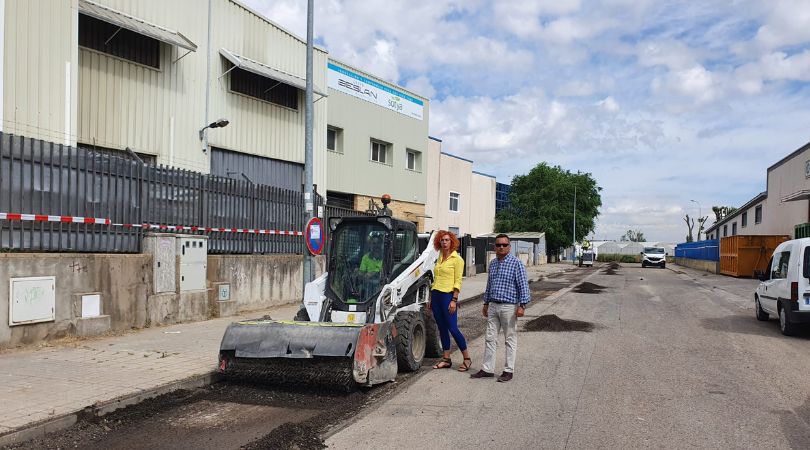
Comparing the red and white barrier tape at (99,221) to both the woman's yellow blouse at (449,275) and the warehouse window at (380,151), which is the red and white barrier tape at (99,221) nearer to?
the woman's yellow blouse at (449,275)

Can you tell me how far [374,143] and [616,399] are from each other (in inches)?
940

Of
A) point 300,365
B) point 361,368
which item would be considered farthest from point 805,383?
point 300,365

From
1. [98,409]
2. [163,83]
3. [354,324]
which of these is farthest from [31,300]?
[163,83]

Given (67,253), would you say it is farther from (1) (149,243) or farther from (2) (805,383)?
(2) (805,383)

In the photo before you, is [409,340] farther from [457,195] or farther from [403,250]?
[457,195]

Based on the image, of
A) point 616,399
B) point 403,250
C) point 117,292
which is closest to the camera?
point 616,399

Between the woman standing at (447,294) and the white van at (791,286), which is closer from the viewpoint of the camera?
the woman standing at (447,294)

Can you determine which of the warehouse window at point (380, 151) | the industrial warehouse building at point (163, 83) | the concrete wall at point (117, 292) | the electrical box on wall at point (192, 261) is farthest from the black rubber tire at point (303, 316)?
the warehouse window at point (380, 151)

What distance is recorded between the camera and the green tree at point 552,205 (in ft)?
228

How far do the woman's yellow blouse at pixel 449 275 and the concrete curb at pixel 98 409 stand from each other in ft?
9.80

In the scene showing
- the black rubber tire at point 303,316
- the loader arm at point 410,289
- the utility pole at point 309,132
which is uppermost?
the utility pole at point 309,132

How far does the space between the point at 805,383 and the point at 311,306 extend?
6182mm

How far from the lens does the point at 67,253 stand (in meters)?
9.48

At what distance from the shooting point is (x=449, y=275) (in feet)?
26.2
